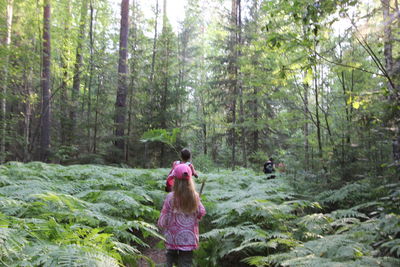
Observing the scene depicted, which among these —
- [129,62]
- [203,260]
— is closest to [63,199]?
[203,260]

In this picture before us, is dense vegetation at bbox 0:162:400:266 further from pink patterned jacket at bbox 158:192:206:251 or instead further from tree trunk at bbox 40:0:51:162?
tree trunk at bbox 40:0:51:162

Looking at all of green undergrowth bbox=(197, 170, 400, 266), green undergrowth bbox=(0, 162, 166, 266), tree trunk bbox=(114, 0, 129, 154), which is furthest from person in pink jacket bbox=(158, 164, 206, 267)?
tree trunk bbox=(114, 0, 129, 154)

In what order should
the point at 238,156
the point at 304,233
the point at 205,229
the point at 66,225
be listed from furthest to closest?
the point at 238,156 < the point at 205,229 < the point at 304,233 < the point at 66,225

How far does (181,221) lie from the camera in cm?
379

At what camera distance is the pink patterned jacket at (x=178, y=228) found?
3.74 metres

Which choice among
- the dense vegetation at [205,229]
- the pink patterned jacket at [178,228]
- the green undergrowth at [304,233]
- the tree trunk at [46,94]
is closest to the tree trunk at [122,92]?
the tree trunk at [46,94]

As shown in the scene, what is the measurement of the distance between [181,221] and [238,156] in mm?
16572

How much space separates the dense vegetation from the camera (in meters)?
2.28

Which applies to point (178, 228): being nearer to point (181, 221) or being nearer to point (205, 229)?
point (181, 221)

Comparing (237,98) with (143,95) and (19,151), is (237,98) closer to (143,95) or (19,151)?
(143,95)

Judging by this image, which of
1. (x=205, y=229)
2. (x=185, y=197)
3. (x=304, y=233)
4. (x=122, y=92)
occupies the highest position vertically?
(x=122, y=92)

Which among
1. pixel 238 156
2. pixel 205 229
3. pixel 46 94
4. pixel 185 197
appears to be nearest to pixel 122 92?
pixel 46 94

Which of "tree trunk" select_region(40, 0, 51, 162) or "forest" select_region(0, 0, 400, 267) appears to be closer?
"forest" select_region(0, 0, 400, 267)

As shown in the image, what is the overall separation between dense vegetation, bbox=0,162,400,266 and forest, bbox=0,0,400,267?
24 mm
